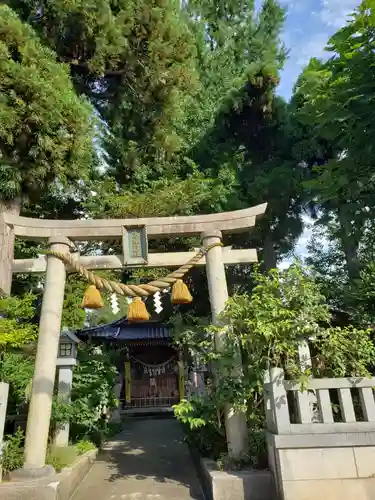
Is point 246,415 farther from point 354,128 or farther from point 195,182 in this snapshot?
point 195,182

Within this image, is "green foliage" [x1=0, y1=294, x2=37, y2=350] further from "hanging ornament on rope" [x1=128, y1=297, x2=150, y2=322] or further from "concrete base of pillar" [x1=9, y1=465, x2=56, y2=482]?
"concrete base of pillar" [x1=9, y1=465, x2=56, y2=482]

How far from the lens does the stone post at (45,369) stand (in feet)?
16.3

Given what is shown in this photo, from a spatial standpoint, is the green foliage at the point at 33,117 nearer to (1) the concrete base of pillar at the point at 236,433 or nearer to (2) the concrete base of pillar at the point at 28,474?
(2) the concrete base of pillar at the point at 28,474

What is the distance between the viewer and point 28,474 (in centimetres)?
484

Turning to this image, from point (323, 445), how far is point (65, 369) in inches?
211

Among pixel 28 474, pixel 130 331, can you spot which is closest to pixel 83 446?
pixel 28 474

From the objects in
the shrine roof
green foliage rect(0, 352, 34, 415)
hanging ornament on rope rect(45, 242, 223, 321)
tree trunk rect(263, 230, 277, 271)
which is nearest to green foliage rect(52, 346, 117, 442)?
green foliage rect(0, 352, 34, 415)

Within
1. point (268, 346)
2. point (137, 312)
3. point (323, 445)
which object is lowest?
point (323, 445)

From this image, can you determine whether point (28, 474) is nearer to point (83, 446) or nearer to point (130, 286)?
point (83, 446)

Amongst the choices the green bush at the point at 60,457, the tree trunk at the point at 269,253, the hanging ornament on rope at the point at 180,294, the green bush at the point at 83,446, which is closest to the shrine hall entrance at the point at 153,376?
the tree trunk at the point at 269,253

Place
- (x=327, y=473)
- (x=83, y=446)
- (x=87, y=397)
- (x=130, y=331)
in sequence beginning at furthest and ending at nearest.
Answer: (x=130, y=331) → (x=87, y=397) → (x=83, y=446) → (x=327, y=473)

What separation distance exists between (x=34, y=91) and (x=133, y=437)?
957 centimetres

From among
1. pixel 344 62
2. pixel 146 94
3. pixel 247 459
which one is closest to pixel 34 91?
pixel 146 94

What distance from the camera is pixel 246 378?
4.95 metres
